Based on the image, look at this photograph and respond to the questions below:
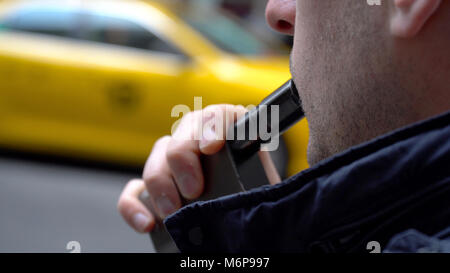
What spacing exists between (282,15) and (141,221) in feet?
1.92

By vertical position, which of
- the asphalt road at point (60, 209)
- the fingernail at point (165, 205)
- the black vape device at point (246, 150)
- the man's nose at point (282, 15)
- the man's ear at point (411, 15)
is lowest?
the man's ear at point (411, 15)

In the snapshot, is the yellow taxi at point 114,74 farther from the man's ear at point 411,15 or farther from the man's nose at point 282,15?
the man's ear at point 411,15

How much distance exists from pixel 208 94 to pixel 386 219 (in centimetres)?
432

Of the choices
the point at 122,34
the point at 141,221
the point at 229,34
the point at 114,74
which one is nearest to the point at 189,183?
A: the point at 141,221

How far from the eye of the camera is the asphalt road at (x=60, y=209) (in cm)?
411

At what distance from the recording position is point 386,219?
2.94 ft

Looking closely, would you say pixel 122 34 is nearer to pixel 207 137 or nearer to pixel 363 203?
pixel 207 137

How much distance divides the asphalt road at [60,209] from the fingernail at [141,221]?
238 centimetres

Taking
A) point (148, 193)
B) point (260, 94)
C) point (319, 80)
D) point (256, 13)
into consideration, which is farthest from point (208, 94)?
point (256, 13)

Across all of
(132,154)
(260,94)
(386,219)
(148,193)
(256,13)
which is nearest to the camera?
(386,219)

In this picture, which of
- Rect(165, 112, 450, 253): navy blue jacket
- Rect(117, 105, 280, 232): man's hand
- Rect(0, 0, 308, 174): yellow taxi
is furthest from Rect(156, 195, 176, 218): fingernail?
Rect(0, 0, 308, 174): yellow taxi

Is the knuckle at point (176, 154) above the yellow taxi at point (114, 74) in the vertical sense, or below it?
below

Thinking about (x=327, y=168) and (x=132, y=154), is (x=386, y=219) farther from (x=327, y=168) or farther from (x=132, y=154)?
(x=132, y=154)

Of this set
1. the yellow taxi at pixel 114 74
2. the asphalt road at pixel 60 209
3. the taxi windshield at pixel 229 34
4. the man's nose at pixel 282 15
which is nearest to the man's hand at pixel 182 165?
the man's nose at pixel 282 15
